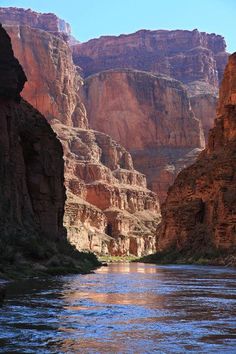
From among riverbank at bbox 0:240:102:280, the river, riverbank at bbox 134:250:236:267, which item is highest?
riverbank at bbox 134:250:236:267

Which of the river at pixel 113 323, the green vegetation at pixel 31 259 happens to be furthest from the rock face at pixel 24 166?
the river at pixel 113 323

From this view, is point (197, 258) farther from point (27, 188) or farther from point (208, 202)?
point (27, 188)

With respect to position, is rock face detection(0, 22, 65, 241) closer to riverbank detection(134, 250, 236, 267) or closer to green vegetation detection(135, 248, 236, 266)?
riverbank detection(134, 250, 236, 267)

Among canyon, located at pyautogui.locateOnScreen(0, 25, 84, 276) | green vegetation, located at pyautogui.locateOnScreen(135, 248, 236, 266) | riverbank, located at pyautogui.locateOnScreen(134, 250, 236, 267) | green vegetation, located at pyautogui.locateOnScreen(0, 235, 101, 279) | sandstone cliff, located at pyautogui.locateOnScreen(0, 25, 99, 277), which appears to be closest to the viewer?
green vegetation, located at pyautogui.locateOnScreen(0, 235, 101, 279)

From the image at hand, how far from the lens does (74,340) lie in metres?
15.6

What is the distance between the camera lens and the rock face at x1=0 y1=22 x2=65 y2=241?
5038cm

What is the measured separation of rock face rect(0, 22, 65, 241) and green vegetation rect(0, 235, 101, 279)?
1123mm

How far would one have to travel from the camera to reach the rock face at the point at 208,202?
102950mm

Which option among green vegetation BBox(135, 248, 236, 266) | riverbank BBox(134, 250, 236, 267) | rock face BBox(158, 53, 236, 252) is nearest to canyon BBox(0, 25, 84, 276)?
riverbank BBox(134, 250, 236, 267)

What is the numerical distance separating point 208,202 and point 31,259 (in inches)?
2906

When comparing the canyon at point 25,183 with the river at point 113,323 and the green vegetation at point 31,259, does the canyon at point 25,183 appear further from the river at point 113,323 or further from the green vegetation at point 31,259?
the river at point 113,323

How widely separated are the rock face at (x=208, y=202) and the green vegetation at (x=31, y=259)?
163 feet

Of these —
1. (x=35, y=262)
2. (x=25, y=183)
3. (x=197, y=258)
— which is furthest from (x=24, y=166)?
(x=197, y=258)

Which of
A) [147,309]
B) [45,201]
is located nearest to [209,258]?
[45,201]
